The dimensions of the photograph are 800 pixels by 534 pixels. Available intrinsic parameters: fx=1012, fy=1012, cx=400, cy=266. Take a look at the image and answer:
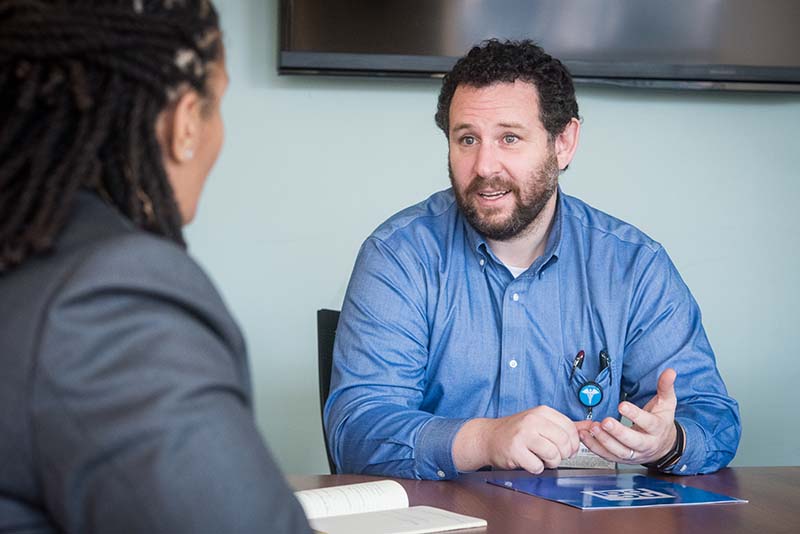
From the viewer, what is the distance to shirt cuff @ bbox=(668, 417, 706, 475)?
1.90 meters

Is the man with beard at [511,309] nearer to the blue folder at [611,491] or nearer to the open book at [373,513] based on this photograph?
the blue folder at [611,491]

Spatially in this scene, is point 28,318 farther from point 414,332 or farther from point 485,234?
point 485,234

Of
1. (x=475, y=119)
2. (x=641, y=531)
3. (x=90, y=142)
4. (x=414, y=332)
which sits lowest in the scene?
(x=641, y=531)

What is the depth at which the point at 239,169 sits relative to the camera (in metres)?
2.98

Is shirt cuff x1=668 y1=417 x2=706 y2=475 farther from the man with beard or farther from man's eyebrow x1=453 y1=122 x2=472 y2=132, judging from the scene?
man's eyebrow x1=453 y1=122 x2=472 y2=132

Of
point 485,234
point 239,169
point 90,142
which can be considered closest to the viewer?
point 90,142

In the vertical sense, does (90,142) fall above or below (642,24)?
below

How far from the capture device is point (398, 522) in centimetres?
135

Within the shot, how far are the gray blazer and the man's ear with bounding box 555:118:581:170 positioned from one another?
1.78 meters

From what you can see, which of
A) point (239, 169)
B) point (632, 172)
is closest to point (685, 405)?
point (632, 172)

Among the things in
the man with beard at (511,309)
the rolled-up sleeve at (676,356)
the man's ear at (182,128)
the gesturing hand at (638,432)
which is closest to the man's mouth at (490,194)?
the man with beard at (511,309)

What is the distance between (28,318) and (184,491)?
17cm

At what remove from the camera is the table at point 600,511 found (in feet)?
4.62

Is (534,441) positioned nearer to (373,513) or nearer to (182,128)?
(373,513)
